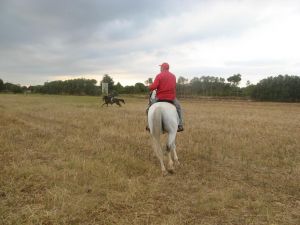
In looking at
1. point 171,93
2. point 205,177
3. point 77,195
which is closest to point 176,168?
point 205,177

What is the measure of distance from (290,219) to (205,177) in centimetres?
257

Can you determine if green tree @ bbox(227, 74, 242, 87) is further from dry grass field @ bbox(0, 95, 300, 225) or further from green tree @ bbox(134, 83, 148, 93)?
dry grass field @ bbox(0, 95, 300, 225)

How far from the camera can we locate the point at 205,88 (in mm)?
104688

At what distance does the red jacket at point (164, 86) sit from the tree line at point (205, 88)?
64.3 meters

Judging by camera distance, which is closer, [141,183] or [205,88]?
[141,183]

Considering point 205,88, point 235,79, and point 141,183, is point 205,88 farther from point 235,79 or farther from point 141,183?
point 141,183

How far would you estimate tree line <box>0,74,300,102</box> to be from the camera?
73.3 meters

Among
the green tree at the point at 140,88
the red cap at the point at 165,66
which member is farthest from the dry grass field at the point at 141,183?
the green tree at the point at 140,88

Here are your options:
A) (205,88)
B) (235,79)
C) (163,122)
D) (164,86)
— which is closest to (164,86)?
(164,86)

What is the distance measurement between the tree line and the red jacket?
211 ft

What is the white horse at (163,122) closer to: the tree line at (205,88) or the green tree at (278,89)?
the tree line at (205,88)

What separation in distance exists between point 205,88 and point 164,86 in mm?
97187

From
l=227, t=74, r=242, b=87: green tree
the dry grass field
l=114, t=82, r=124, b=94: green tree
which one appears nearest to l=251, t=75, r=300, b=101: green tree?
l=227, t=74, r=242, b=87: green tree

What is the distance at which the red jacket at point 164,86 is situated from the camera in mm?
8867
